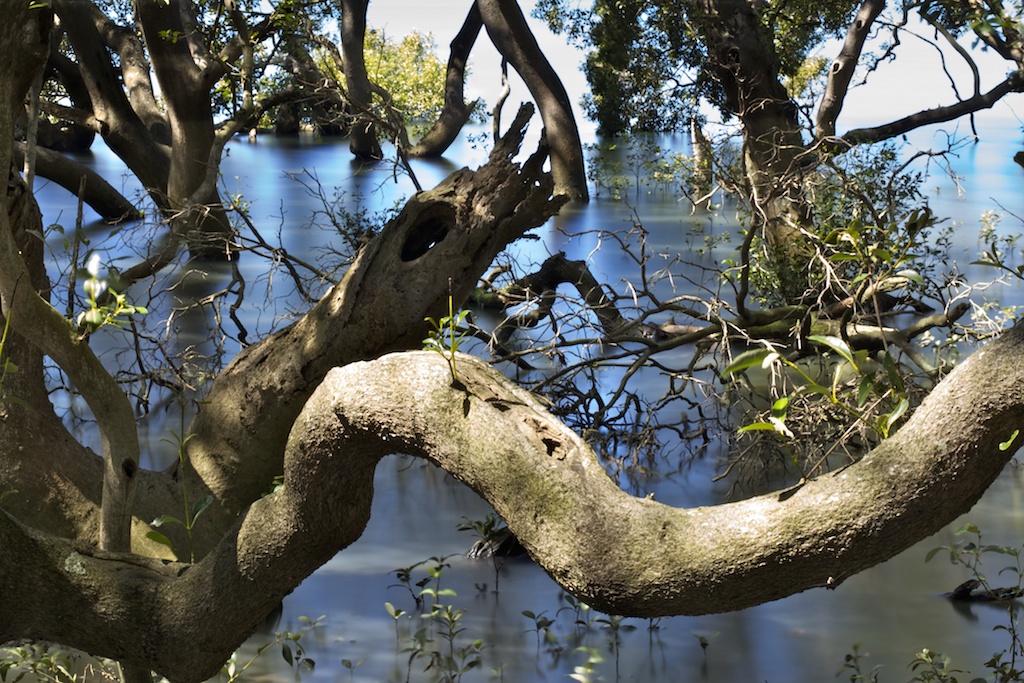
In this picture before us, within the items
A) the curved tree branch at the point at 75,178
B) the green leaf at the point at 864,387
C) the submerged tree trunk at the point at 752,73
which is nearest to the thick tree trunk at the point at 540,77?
the submerged tree trunk at the point at 752,73

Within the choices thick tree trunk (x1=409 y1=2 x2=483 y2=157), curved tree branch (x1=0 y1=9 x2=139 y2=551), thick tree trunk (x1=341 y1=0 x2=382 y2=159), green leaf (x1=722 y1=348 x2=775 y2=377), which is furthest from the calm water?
thick tree trunk (x1=409 y1=2 x2=483 y2=157)

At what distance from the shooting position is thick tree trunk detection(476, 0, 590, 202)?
9.09 m

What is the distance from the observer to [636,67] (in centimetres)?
773

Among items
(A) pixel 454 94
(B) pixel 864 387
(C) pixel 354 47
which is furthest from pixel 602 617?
(A) pixel 454 94

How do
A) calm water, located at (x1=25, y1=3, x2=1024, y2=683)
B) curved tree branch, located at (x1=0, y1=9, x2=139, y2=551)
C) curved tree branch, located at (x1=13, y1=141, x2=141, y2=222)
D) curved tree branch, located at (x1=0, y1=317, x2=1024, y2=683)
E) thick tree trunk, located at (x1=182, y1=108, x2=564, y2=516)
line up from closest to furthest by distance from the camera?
curved tree branch, located at (x1=0, y1=317, x2=1024, y2=683) → curved tree branch, located at (x1=0, y1=9, x2=139, y2=551) → thick tree trunk, located at (x1=182, y1=108, x2=564, y2=516) → calm water, located at (x1=25, y1=3, x2=1024, y2=683) → curved tree branch, located at (x1=13, y1=141, x2=141, y2=222)

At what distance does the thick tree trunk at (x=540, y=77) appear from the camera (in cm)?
909

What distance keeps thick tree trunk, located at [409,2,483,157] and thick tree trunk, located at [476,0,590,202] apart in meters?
1.09

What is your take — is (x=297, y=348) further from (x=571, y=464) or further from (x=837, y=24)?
(x=837, y=24)

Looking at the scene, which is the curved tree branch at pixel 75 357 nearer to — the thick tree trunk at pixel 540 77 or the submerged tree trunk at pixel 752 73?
the submerged tree trunk at pixel 752 73

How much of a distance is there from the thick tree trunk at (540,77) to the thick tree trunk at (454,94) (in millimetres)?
1092

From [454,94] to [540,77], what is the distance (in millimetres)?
1677

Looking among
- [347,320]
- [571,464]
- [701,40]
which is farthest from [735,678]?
[701,40]

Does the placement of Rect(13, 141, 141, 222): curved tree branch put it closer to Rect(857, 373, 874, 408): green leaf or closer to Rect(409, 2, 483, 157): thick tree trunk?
Rect(409, 2, 483, 157): thick tree trunk

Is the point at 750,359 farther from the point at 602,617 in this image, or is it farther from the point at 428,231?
the point at 602,617
